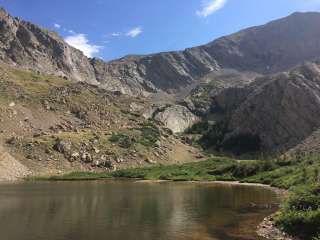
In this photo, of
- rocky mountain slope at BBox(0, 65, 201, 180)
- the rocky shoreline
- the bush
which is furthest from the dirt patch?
the rocky shoreline

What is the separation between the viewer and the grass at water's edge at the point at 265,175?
134 feet

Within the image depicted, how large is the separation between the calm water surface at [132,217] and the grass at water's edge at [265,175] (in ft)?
13.5

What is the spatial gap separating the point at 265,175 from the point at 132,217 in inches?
2657

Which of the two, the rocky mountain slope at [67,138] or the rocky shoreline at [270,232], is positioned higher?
the rocky mountain slope at [67,138]

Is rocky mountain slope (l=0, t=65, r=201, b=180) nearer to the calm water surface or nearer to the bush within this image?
the bush

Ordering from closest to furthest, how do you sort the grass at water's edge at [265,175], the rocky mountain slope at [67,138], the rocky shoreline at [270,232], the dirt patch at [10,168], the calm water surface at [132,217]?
the rocky shoreline at [270,232], the calm water surface at [132,217], the grass at water's edge at [265,175], the dirt patch at [10,168], the rocky mountain slope at [67,138]

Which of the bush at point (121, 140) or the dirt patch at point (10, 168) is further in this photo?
the bush at point (121, 140)

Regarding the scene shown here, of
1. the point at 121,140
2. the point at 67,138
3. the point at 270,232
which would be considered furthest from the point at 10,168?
the point at 270,232

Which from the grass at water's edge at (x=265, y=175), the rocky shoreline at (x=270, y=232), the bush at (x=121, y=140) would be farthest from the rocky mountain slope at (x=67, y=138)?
the rocky shoreline at (x=270, y=232)

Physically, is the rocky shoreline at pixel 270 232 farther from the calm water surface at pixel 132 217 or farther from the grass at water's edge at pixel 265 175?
the calm water surface at pixel 132 217

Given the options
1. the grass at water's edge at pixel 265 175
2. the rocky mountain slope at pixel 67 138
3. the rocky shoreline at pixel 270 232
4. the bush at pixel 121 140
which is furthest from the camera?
the bush at pixel 121 140

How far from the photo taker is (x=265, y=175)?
111 metres

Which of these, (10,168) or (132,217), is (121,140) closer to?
(10,168)

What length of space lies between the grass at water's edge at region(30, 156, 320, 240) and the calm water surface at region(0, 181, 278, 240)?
162 inches
